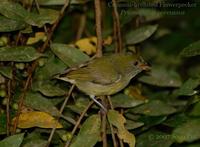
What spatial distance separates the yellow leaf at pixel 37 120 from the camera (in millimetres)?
3252

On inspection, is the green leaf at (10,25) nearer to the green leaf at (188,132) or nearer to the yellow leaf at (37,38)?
the yellow leaf at (37,38)

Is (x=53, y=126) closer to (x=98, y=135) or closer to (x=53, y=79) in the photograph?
(x=98, y=135)

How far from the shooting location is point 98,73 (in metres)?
3.89

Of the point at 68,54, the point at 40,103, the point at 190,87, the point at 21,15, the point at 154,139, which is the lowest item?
the point at 154,139

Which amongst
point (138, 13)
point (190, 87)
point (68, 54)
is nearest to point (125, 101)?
point (68, 54)

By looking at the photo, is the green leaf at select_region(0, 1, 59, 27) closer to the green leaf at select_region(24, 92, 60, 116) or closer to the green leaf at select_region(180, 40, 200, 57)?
the green leaf at select_region(24, 92, 60, 116)

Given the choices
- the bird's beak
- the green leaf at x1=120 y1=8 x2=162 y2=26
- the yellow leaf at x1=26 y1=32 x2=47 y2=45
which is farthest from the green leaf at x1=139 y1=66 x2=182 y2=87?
A: the yellow leaf at x1=26 y1=32 x2=47 y2=45

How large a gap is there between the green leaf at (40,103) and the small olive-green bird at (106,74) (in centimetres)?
22

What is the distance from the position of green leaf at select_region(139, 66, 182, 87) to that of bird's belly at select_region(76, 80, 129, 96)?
290 mm

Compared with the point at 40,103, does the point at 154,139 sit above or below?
below

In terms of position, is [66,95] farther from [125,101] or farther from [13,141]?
[13,141]

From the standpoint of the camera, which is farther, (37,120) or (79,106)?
(79,106)

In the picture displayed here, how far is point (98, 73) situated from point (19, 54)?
27.0 inches

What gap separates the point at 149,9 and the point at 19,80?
4.57 feet
